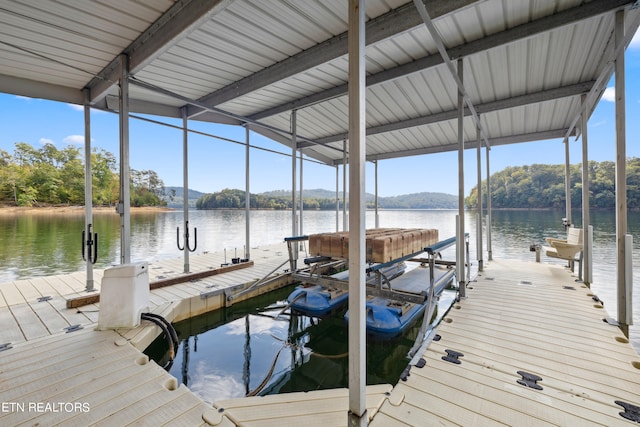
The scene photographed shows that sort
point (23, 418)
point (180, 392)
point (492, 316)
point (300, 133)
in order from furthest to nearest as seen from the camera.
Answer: point (300, 133) → point (492, 316) → point (180, 392) → point (23, 418)

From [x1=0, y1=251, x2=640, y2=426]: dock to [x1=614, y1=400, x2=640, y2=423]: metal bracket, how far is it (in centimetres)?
1

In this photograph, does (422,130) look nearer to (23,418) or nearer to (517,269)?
(517,269)

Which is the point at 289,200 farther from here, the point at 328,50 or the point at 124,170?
the point at 328,50

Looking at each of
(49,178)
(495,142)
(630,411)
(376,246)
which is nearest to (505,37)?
(376,246)

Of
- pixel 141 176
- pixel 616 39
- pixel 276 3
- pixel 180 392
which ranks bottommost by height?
pixel 180 392

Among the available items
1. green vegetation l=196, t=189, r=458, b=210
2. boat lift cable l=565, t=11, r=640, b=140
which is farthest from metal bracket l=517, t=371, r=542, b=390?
green vegetation l=196, t=189, r=458, b=210

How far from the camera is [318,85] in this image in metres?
4.79

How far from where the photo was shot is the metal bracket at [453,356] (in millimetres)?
2137

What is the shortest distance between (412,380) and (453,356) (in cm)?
55

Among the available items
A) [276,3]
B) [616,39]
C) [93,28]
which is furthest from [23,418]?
[616,39]

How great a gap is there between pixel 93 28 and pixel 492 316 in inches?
207

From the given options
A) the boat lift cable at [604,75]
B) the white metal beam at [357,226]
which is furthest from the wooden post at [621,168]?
the white metal beam at [357,226]

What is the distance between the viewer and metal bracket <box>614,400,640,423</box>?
4.97 ft

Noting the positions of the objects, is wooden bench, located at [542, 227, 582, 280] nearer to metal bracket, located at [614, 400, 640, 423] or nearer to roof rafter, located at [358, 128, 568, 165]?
roof rafter, located at [358, 128, 568, 165]
